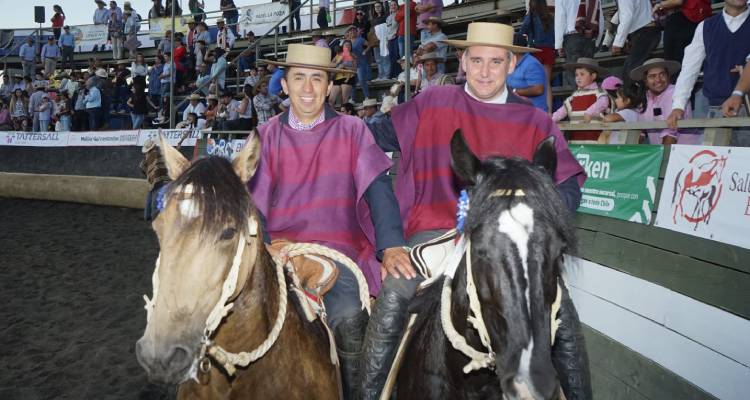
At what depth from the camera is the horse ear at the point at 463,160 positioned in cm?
234

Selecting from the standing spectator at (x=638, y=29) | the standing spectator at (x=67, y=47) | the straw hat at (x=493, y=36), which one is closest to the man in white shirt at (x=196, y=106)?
the standing spectator at (x=638, y=29)

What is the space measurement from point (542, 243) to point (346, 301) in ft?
4.85

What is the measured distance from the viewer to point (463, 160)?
7.74ft

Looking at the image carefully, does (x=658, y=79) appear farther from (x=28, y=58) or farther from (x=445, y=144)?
(x=28, y=58)

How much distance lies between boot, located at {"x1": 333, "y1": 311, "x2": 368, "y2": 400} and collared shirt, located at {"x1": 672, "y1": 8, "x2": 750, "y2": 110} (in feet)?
12.4

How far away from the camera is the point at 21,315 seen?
7.32 meters

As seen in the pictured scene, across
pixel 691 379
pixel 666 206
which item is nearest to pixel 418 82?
pixel 666 206

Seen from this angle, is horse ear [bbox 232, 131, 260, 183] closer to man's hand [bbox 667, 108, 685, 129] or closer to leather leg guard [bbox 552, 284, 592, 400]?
leather leg guard [bbox 552, 284, 592, 400]

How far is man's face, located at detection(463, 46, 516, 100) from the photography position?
334 centimetres

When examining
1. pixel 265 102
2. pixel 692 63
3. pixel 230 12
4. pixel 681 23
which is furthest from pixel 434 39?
pixel 230 12

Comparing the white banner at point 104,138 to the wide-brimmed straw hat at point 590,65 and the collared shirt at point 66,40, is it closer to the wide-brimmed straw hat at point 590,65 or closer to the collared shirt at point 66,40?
the collared shirt at point 66,40

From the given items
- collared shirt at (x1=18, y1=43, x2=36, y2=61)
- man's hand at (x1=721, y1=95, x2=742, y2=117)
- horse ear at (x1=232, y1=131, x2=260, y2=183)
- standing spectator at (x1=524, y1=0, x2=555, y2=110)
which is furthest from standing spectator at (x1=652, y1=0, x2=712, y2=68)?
collared shirt at (x1=18, y1=43, x2=36, y2=61)

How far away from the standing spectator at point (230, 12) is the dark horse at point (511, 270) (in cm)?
2288

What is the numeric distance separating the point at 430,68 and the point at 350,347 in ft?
25.2
